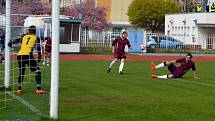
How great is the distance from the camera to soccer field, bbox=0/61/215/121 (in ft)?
37.8

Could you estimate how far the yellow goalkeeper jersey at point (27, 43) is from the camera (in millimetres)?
15672

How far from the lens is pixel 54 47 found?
10531 millimetres

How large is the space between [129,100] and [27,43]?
3531 millimetres

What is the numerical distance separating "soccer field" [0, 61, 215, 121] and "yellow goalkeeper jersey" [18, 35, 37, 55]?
1.18 metres

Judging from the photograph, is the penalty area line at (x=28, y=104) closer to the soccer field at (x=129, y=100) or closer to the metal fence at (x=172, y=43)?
the soccer field at (x=129, y=100)

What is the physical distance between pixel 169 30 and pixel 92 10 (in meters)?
12.9

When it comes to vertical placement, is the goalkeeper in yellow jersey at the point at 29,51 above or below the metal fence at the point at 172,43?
below

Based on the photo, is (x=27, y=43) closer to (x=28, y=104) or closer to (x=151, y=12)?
(x=28, y=104)

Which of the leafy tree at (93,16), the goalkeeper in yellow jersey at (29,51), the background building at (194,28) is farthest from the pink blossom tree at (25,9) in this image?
the leafy tree at (93,16)

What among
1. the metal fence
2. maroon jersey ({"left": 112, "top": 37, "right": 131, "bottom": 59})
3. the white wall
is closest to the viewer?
maroon jersey ({"left": 112, "top": 37, "right": 131, "bottom": 59})

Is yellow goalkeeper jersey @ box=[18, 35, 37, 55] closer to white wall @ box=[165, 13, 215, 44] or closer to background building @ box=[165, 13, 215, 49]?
background building @ box=[165, 13, 215, 49]

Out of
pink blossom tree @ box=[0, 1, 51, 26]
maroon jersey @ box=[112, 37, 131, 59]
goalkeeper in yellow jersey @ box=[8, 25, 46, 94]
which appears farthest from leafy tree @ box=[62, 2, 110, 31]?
goalkeeper in yellow jersey @ box=[8, 25, 46, 94]

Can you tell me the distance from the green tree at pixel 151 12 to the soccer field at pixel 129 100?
217ft

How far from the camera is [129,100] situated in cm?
1431
